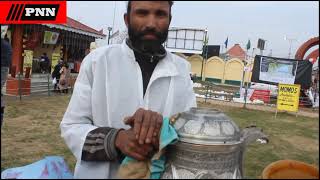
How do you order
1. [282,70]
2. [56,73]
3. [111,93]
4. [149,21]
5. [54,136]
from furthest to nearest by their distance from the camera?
1. [282,70]
2. [56,73]
3. [54,136]
4. [111,93]
5. [149,21]

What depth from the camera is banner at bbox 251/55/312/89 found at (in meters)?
16.6

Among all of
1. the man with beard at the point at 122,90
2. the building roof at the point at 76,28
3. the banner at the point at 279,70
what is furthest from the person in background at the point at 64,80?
the man with beard at the point at 122,90

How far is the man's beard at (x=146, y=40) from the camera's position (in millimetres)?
1591

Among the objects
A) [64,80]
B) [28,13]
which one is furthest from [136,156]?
[64,80]

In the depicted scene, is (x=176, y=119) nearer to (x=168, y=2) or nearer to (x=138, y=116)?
(x=138, y=116)

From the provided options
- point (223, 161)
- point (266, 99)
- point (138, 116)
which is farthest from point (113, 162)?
point (266, 99)

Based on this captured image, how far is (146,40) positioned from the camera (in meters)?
1.62

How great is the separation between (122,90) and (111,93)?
0.15 feet

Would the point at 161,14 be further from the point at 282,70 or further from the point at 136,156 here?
the point at 282,70

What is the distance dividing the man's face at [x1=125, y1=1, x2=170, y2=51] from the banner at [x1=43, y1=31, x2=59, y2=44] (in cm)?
1868

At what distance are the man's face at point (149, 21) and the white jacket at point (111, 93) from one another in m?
0.15

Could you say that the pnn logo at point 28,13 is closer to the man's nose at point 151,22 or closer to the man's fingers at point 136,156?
the man's nose at point 151,22

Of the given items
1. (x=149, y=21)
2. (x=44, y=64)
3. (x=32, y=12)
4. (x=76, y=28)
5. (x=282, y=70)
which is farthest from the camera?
(x=76, y=28)

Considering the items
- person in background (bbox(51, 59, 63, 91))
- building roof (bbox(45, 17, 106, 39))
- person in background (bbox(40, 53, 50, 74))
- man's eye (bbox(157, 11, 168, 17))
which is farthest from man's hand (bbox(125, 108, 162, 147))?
person in background (bbox(40, 53, 50, 74))
